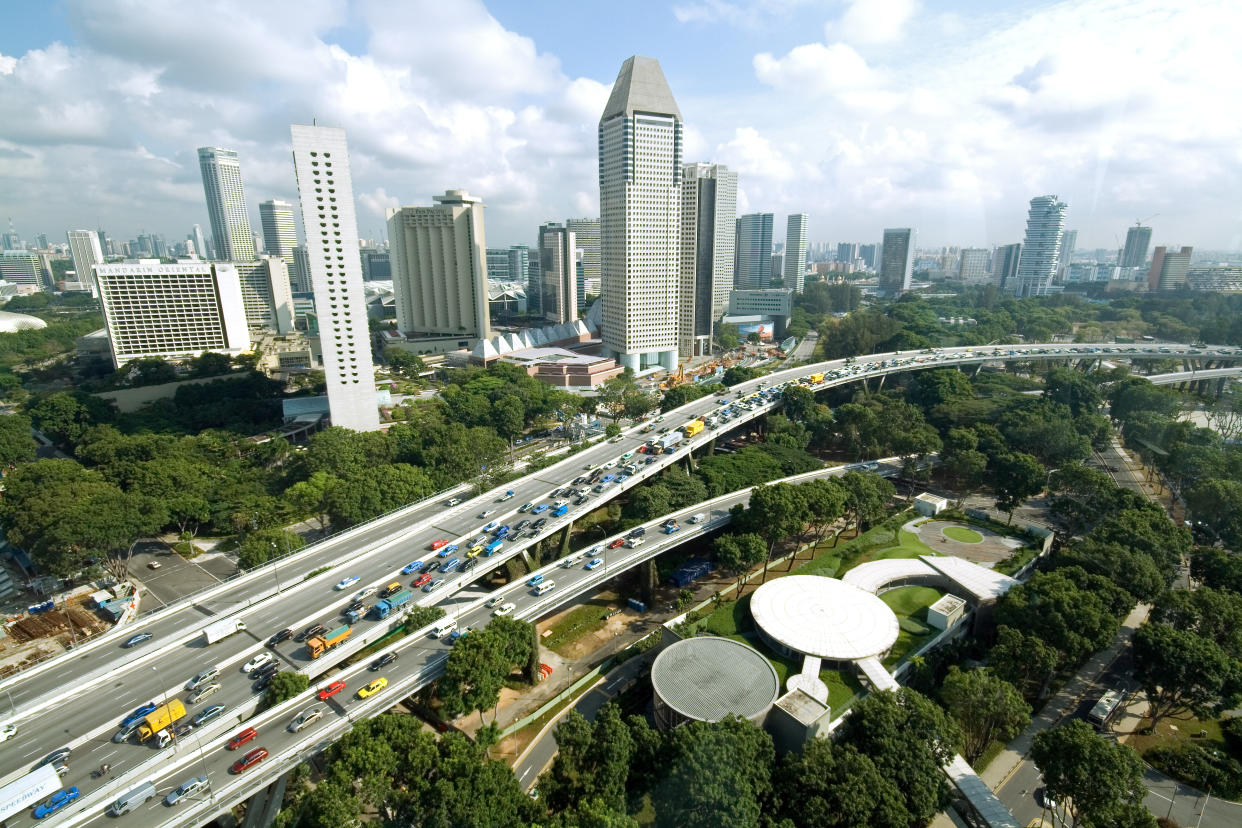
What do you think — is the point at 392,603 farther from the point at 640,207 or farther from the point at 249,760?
the point at 640,207

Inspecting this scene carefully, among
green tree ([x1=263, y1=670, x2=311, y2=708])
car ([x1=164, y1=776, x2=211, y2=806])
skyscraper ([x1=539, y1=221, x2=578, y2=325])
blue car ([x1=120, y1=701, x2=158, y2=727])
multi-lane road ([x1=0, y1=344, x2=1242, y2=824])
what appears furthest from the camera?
skyscraper ([x1=539, y1=221, x2=578, y2=325])

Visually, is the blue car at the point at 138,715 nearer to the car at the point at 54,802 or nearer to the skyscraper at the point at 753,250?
the car at the point at 54,802

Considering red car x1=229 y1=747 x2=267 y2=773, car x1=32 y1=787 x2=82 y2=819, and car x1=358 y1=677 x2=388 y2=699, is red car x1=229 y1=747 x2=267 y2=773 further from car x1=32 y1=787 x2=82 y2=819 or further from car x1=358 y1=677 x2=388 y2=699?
car x1=32 y1=787 x2=82 y2=819

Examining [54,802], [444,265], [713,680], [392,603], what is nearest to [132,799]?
[54,802]

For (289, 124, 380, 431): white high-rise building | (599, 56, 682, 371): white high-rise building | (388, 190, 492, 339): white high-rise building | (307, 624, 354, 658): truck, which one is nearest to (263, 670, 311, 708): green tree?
(307, 624, 354, 658): truck

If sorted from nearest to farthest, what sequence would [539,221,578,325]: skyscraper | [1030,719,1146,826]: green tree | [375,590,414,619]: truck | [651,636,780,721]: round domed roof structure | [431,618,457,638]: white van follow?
1. [1030,719,1146,826]: green tree
2. [651,636,780,721]: round domed roof structure
3. [431,618,457,638]: white van
4. [375,590,414,619]: truck
5. [539,221,578,325]: skyscraper
